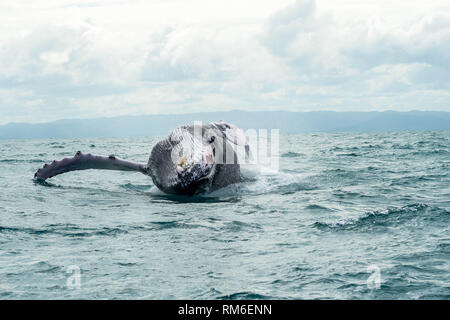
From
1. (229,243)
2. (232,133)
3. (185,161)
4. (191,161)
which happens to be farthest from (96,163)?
(229,243)

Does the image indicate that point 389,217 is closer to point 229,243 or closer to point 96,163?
point 229,243

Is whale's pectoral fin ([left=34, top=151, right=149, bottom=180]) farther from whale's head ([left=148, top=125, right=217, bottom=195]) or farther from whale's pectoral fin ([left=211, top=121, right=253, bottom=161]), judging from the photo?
whale's pectoral fin ([left=211, top=121, right=253, bottom=161])

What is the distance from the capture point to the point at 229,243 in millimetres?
8375

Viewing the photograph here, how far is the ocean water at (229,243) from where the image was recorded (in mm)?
6406

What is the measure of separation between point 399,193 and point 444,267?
6661 mm

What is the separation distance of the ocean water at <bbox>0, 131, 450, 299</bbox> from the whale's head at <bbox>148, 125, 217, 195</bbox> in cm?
36

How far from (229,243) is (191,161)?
3.72 m

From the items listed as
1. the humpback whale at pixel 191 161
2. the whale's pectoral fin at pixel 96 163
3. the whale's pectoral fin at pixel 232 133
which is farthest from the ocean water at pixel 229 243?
the whale's pectoral fin at pixel 232 133

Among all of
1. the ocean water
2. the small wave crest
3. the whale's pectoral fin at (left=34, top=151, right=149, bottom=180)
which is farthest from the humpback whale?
the small wave crest

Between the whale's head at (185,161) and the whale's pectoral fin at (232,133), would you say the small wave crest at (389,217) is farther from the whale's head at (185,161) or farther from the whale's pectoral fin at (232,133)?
the whale's pectoral fin at (232,133)

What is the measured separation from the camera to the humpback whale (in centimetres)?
1195

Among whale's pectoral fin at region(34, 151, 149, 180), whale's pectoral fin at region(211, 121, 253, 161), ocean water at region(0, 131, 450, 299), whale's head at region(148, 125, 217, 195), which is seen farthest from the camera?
whale's pectoral fin at region(34, 151, 149, 180)
